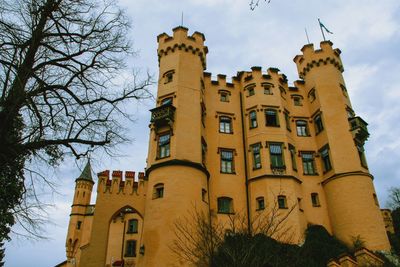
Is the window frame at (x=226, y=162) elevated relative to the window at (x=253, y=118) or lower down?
lower down

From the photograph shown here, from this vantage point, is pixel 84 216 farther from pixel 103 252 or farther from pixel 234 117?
pixel 234 117

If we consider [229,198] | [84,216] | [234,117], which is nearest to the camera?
[229,198]

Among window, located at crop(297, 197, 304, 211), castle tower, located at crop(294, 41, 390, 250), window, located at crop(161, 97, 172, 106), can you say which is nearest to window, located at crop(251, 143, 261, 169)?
window, located at crop(297, 197, 304, 211)

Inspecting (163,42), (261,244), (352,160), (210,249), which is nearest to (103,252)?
(210,249)

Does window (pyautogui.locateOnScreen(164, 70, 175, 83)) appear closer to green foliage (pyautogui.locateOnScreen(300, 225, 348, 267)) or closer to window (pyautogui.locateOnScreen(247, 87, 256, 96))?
window (pyautogui.locateOnScreen(247, 87, 256, 96))

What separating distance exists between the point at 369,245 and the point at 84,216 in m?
33.3

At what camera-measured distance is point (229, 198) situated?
85.8ft

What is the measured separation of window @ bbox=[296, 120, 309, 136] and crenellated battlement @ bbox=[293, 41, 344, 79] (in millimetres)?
4961

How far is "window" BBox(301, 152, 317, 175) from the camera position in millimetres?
28453

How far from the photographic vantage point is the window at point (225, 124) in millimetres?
29391

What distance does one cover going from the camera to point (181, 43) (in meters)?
29.7

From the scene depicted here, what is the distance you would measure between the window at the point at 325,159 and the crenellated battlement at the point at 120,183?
1442cm

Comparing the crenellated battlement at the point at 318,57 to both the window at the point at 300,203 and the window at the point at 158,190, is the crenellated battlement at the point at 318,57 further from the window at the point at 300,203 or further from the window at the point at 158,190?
the window at the point at 158,190

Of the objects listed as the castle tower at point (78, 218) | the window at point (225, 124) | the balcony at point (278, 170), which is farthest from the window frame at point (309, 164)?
the castle tower at point (78, 218)
